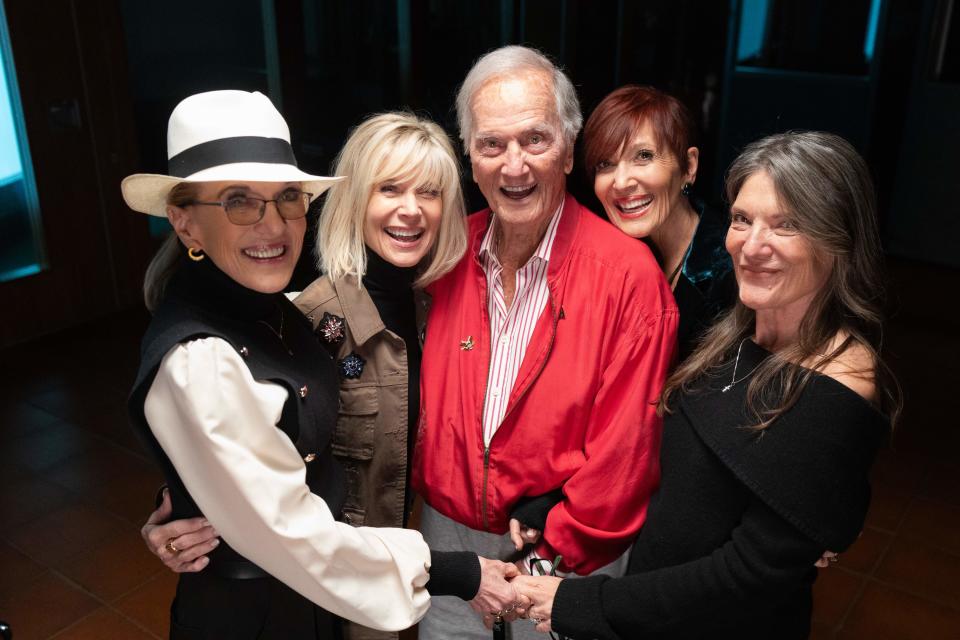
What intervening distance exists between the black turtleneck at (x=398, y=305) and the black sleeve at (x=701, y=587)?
0.62m

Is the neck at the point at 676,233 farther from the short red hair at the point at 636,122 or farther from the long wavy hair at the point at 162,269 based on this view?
the long wavy hair at the point at 162,269

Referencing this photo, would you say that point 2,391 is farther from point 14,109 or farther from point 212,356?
point 212,356

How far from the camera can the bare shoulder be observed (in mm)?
1537

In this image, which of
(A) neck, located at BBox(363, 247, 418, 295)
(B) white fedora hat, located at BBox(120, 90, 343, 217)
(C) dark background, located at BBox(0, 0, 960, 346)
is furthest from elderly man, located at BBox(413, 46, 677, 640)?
(C) dark background, located at BBox(0, 0, 960, 346)

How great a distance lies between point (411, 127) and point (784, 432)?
4.00 ft

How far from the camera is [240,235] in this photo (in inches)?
65.5

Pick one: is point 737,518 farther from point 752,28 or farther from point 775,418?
point 752,28

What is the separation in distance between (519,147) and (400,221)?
361 millimetres

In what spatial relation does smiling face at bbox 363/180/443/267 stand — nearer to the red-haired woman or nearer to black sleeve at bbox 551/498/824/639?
the red-haired woman

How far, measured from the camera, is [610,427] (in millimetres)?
1934

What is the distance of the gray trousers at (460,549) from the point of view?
2.11 metres

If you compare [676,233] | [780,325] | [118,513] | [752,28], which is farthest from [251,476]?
[752,28]

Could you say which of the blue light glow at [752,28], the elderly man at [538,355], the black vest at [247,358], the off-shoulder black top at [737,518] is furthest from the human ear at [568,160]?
the blue light glow at [752,28]

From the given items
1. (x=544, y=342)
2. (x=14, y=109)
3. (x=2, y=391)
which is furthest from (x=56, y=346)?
(x=544, y=342)
